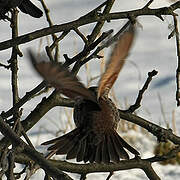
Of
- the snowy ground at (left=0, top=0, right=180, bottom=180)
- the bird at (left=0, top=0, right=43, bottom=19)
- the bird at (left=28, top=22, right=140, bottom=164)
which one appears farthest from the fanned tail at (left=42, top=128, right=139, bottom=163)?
the snowy ground at (left=0, top=0, right=180, bottom=180)

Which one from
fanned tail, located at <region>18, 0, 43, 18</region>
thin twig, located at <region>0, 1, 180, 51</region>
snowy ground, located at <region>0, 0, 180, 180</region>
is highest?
snowy ground, located at <region>0, 0, 180, 180</region>

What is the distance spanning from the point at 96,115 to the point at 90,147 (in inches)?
3.6

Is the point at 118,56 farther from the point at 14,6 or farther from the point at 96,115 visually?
the point at 14,6

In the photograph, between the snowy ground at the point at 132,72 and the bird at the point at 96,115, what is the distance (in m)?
3.10

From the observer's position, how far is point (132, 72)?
6547 millimetres

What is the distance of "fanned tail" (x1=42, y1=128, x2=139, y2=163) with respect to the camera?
1.44 meters

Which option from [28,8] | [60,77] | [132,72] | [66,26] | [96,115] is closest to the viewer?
[60,77]

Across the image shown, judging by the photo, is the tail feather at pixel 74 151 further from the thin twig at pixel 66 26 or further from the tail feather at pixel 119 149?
the thin twig at pixel 66 26

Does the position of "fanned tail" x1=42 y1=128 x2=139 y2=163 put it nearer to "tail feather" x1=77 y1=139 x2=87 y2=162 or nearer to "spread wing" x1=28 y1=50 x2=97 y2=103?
"tail feather" x1=77 y1=139 x2=87 y2=162

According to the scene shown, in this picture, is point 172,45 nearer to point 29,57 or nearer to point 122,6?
point 122,6

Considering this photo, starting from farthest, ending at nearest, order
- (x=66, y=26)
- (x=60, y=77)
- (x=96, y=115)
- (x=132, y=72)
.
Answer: (x=132, y=72)
(x=66, y=26)
(x=96, y=115)
(x=60, y=77)

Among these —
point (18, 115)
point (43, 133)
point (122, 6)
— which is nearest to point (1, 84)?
point (43, 133)

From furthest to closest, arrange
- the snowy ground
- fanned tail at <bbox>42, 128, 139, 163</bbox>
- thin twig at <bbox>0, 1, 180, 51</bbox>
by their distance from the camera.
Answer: the snowy ground → thin twig at <bbox>0, 1, 180, 51</bbox> → fanned tail at <bbox>42, 128, 139, 163</bbox>

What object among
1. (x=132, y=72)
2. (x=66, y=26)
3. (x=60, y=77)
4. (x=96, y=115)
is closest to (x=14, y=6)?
(x=66, y=26)
